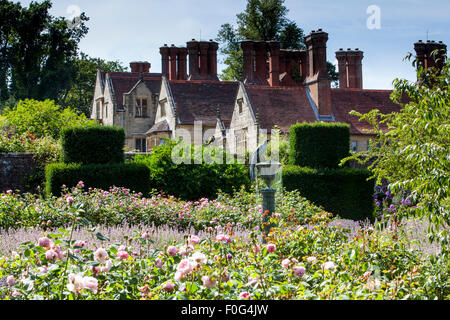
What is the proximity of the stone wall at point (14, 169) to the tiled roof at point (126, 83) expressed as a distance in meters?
20.4

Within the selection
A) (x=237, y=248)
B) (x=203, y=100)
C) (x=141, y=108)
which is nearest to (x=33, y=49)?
(x=141, y=108)

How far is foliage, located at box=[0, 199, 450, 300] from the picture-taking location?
321cm

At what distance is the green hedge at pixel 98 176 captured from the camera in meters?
12.7

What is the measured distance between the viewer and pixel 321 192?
1377 centimetres

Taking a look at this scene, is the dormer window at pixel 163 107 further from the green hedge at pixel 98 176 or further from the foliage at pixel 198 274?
the foliage at pixel 198 274

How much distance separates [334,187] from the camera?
13852 millimetres

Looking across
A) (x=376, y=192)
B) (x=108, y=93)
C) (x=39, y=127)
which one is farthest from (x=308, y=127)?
(x=108, y=93)

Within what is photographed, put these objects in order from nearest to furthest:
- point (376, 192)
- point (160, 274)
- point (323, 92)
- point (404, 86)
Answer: point (160, 274), point (404, 86), point (376, 192), point (323, 92)

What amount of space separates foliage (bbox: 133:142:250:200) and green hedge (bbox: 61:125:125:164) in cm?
143

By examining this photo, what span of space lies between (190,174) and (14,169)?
5.48 metres

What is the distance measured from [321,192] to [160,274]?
10.4m

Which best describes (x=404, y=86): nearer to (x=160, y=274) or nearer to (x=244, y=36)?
(x=160, y=274)

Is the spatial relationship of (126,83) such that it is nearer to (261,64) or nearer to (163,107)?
(163,107)

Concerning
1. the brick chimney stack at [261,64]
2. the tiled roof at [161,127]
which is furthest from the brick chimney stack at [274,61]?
the tiled roof at [161,127]
